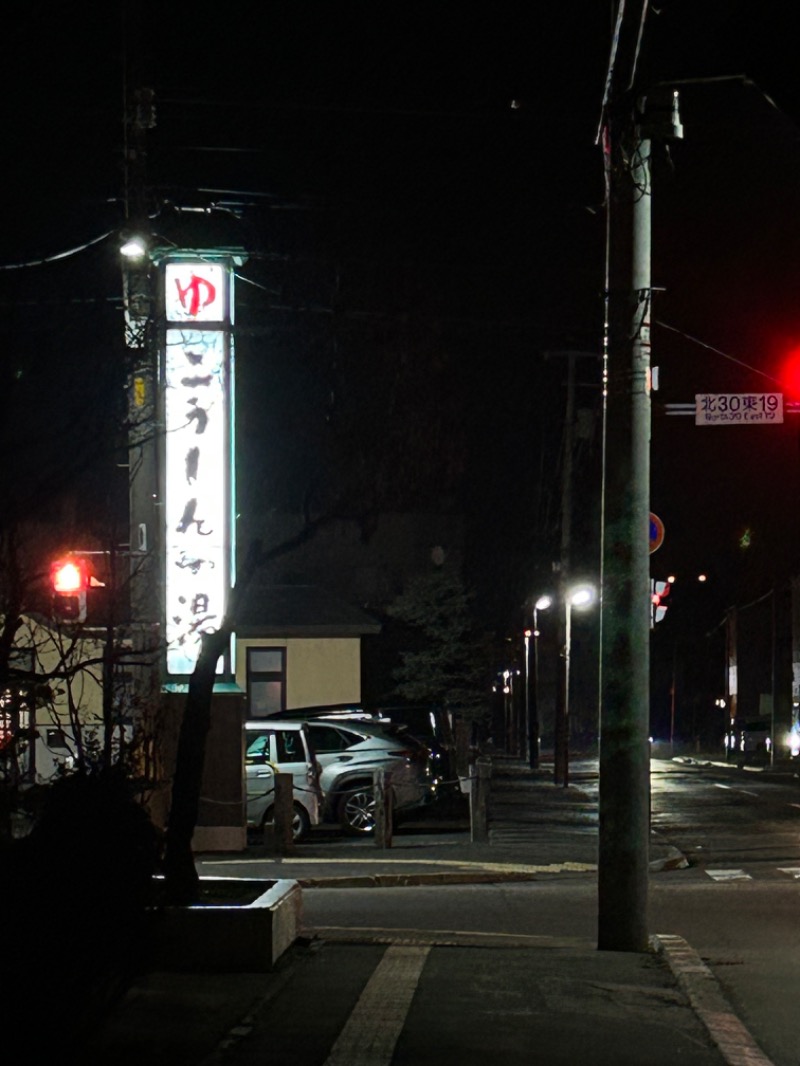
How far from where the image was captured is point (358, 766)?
882 inches

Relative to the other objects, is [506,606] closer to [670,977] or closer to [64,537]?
[64,537]

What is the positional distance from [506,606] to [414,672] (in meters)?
12.6

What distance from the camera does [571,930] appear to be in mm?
12602

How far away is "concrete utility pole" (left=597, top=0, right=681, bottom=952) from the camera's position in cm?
1020

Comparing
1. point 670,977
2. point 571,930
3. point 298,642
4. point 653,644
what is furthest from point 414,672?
point 653,644

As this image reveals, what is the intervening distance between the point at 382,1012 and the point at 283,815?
10685 mm

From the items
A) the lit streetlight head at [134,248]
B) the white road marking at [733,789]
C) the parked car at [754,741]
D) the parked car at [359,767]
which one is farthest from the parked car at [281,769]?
the parked car at [754,741]

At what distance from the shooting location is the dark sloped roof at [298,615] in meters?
36.5

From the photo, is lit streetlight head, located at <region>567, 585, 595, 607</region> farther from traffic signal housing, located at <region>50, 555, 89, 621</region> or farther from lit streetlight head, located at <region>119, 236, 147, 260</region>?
lit streetlight head, located at <region>119, 236, 147, 260</region>

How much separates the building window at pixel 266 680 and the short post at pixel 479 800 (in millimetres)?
16655

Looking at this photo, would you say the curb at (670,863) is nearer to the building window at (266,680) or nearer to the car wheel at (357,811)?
the car wheel at (357,811)

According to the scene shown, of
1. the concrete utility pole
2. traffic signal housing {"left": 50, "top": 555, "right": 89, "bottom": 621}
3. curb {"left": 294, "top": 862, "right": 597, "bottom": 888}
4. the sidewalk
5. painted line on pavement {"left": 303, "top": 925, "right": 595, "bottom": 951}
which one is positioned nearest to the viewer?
the sidewalk

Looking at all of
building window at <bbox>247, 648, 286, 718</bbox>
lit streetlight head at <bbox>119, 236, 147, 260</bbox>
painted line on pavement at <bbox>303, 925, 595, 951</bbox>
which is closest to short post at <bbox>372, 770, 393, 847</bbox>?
lit streetlight head at <bbox>119, 236, 147, 260</bbox>

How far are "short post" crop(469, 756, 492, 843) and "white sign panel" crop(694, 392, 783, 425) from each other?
594 cm
